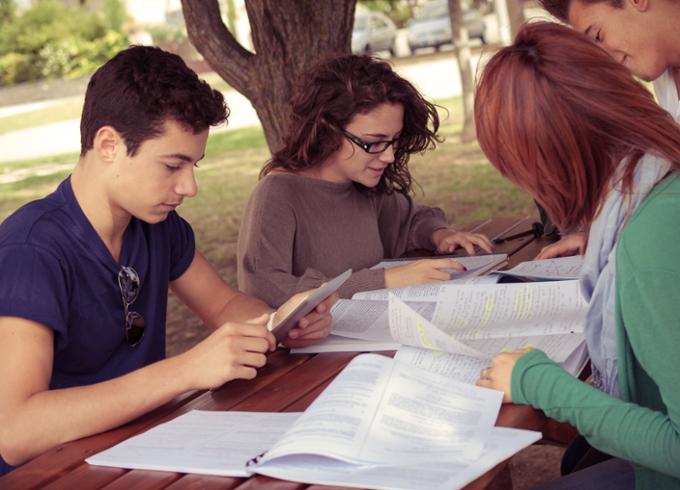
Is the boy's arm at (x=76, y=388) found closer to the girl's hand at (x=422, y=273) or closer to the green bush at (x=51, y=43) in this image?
the girl's hand at (x=422, y=273)

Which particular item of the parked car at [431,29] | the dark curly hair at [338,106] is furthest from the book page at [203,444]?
the parked car at [431,29]

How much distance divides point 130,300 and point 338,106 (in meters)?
1.07

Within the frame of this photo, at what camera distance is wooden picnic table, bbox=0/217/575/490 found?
5.34 feet

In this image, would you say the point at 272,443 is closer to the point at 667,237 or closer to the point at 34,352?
the point at 34,352

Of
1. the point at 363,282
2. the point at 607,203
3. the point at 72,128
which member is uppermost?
the point at 607,203

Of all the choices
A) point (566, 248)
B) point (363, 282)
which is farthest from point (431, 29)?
point (363, 282)

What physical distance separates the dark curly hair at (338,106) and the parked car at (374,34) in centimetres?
1981

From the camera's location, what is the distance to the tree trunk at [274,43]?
4.09 m

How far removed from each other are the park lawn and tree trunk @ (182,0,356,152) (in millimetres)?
1221

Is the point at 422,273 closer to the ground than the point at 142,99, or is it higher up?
closer to the ground

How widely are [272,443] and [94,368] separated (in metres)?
0.75

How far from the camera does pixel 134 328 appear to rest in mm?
2385

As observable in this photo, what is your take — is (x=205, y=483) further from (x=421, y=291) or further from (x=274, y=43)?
(x=274, y=43)

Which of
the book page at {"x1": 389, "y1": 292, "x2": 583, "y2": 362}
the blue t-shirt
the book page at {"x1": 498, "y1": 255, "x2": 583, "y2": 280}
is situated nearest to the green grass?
the blue t-shirt
